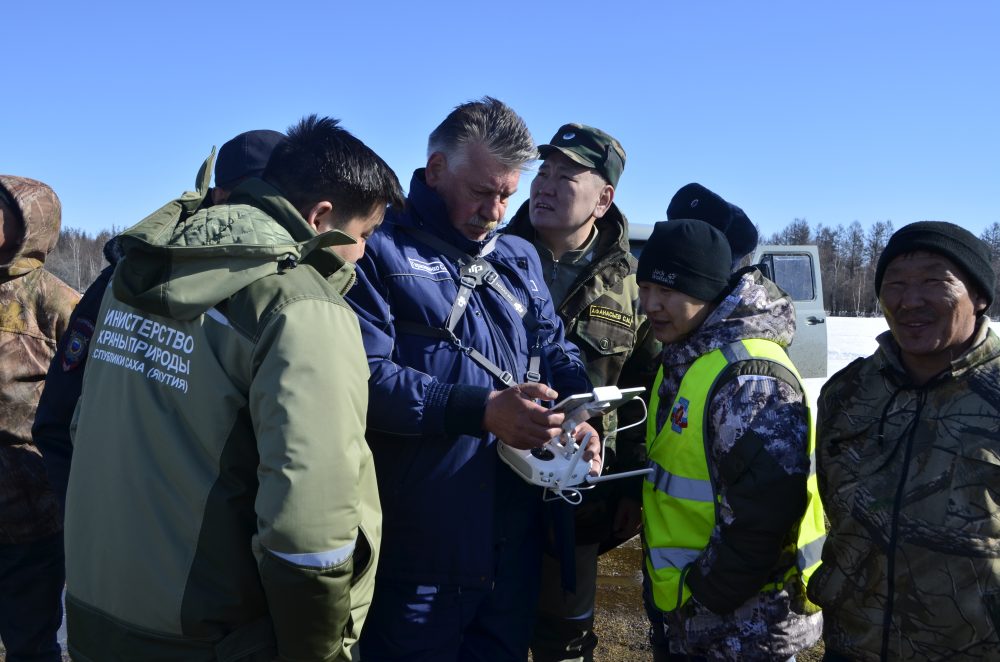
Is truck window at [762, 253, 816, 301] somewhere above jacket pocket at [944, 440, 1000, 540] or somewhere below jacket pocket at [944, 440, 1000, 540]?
above

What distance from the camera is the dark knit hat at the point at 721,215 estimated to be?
3590mm

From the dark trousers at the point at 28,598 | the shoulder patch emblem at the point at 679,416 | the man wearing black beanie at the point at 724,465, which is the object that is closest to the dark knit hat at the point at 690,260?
the man wearing black beanie at the point at 724,465

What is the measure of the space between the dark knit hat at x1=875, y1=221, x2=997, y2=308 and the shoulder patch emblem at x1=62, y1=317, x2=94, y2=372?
2527mm

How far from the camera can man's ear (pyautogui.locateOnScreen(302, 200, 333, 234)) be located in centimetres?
219

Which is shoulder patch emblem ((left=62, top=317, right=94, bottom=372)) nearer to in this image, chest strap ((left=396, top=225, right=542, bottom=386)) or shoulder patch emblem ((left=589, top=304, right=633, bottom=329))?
chest strap ((left=396, top=225, right=542, bottom=386))

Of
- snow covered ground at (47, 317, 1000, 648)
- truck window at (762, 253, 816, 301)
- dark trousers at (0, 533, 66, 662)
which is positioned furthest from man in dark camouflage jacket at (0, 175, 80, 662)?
snow covered ground at (47, 317, 1000, 648)

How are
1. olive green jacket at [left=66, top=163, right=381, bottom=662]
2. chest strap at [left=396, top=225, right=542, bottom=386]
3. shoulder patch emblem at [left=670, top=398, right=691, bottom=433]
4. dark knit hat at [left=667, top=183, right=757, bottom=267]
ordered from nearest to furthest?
olive green jacket at [left=66, top=163, right=381, bottom=662] → shoulder patch emblem at [left=670, top=398, right=691, bottom=433] → chest strap at [left=396, top=225, right=542, bottom=386] → dark knit hat at [left=667, top=183, right=757, bottom=267]

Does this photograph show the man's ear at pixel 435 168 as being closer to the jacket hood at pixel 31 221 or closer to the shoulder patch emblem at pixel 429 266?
the shoulder patch emblem at pixel 429 266

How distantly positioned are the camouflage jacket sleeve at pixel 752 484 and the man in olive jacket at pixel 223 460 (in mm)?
1086

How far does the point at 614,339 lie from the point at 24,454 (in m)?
2.52

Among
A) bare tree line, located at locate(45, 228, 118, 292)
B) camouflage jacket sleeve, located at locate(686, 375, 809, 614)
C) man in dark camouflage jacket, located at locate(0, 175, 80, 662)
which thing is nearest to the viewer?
camouflage jacket sleeve, located at locate(686, 375, 809, 614)

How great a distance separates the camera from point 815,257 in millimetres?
10125

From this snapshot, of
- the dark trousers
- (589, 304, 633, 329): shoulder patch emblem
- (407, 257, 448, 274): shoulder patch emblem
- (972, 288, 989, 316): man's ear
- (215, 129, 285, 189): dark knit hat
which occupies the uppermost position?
(215, 129, 285, 189): dark knit hat

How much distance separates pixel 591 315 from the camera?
→ 3.48 meters
